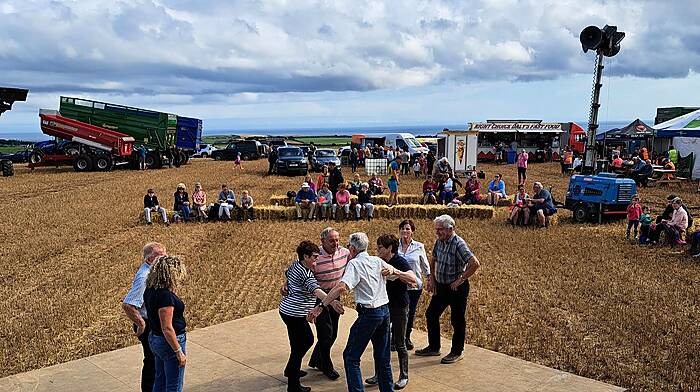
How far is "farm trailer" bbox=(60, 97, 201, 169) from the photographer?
30.3m

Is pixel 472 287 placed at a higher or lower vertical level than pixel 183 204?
lower

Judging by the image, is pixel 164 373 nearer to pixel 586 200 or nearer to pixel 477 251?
pixel 477 251

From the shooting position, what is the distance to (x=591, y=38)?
15.8 metres

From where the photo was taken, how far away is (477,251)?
11953mm

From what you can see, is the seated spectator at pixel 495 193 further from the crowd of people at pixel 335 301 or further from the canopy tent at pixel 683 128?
the crowd of people at pixel 335 301

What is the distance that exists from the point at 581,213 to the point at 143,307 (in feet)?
40.5

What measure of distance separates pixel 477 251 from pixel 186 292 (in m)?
5.68

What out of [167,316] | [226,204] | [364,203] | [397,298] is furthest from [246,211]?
[167,316]

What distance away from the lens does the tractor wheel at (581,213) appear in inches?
587

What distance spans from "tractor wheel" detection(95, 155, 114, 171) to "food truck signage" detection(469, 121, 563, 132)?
770 inches

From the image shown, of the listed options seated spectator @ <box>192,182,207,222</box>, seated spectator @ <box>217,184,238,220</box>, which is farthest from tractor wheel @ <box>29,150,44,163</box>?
seated spectator @ <box>217,184,238,220</box>

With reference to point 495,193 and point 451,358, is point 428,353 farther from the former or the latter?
point 495,193

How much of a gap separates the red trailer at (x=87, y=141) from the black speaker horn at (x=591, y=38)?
72.1ft

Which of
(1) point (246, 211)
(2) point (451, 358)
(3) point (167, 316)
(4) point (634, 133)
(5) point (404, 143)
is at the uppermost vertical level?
(4) point (634, 133)
